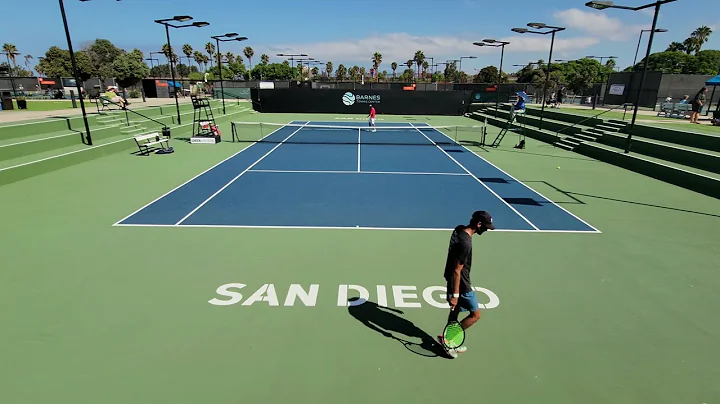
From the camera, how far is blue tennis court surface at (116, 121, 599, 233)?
9.95 m

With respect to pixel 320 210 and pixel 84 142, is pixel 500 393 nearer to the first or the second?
pixel 320 210

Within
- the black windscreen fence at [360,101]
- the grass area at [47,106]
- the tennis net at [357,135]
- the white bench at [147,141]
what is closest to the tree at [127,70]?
the grass area at [47,106]

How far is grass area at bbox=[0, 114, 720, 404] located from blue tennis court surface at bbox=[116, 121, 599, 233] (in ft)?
2.57

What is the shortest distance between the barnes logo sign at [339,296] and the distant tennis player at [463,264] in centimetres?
137

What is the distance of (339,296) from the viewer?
250 inches

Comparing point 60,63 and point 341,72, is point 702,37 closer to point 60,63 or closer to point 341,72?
point 341,72

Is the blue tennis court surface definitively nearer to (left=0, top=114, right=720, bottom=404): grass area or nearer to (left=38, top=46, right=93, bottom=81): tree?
(left=0, top=114, right=720, bottom=404): grass area

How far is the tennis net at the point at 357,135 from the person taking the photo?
958 inches

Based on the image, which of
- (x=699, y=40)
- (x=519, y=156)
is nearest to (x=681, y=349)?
(x=519, y=156)

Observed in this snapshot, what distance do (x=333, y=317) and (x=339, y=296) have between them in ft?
1.92

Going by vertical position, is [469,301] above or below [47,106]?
below

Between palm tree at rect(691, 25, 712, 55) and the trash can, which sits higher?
palm tree at rect(691, 25, 712, 55)

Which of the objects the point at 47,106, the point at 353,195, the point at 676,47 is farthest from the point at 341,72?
the point at 353,195

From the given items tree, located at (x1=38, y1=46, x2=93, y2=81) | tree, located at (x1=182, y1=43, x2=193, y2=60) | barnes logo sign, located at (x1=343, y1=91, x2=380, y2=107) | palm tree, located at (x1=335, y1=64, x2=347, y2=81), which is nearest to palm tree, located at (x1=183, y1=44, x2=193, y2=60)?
tree, located at (x1=182, y1=43, x2=193, y2=60)
